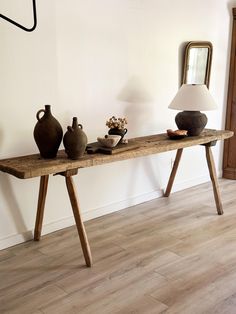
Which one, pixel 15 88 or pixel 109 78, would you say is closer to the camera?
pixel 15 88

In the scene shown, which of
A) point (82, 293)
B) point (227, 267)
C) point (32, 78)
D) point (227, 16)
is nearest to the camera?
point (82, 293)

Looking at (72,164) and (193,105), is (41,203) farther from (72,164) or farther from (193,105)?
(193,105)

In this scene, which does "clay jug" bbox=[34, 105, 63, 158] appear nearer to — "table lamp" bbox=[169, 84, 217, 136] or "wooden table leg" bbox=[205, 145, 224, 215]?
"table lamp" bbox=[169, 84, 217, 136]

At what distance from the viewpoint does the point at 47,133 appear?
2320 mm

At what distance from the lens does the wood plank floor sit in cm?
202

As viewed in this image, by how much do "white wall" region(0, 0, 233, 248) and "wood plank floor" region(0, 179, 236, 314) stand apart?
251mm

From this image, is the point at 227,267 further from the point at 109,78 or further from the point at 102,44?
the point at 102,44

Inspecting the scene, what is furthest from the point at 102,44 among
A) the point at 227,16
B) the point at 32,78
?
the point at 227,16

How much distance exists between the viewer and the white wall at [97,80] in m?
2.55

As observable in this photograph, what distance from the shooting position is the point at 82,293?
212cm

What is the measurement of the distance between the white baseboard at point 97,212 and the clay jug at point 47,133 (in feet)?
2.39

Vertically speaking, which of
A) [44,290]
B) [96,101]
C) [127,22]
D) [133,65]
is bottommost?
[44,290]

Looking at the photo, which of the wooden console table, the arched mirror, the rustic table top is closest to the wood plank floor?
the wooden console table

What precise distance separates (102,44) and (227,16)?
170 centimetres
